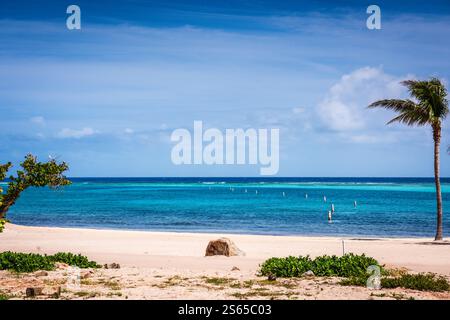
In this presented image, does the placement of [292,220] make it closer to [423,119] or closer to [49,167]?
[423,119]

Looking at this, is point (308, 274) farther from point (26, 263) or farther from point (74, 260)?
point (26, 263)

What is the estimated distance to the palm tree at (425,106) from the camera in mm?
27828

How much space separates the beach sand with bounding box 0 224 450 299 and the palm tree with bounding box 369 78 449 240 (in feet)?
20.4

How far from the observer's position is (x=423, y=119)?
28.3 meters

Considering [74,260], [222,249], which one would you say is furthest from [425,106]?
[74,260]

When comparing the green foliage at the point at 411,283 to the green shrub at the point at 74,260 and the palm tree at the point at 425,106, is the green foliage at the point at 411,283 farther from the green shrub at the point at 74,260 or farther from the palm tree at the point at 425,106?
the palm tree at the point at 425,106

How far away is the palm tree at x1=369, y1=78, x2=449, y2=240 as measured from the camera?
27828 millimetres

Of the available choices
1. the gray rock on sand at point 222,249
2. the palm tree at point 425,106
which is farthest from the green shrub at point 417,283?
the palm tree at point 425,106

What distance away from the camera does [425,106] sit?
2786cm

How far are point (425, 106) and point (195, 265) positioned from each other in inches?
650

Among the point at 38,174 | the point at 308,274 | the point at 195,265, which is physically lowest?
the point at 195,265

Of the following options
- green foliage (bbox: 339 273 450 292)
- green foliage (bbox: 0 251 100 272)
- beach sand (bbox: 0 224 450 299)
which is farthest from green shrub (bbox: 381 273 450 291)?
green foliage (bbox: 0 251 100 272)

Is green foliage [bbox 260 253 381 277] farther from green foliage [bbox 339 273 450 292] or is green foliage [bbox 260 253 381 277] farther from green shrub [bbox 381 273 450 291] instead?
green shrub [bbox 381 273 450 291]

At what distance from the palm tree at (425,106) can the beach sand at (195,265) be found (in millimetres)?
6206
